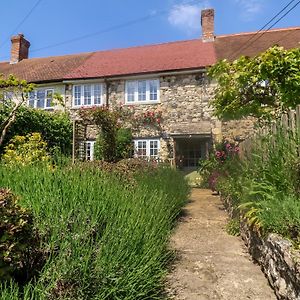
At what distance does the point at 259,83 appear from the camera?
736cm

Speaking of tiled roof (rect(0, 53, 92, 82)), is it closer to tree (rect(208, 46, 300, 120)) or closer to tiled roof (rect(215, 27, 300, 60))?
tiled roof (rect(215, 27, 300, 60))

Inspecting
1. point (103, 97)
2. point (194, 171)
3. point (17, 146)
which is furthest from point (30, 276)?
point (103, 97)

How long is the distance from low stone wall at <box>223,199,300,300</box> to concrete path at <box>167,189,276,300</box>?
0.49 feet

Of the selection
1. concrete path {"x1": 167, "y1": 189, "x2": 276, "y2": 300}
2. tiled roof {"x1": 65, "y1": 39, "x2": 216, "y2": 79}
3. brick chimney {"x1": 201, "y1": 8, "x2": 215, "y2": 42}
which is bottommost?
concrete path {"x1": 167, "y1": 189, "x2": 276, "y2": 300}

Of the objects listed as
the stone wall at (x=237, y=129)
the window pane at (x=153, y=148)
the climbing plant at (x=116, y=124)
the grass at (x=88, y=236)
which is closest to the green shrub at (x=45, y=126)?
the climbing plant at (x=116, y=124)

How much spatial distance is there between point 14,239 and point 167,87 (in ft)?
A: 45.4

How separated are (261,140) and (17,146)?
7.28 metres

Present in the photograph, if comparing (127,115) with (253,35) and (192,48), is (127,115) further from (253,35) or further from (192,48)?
(253,35)

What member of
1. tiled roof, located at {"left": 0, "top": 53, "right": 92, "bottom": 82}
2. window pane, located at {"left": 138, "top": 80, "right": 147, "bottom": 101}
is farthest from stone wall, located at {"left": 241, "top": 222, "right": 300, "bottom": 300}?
tiled roof, located at {"left": 0, "top": 53, "right": 92, "bottom": 82}

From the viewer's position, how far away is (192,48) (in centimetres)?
1741

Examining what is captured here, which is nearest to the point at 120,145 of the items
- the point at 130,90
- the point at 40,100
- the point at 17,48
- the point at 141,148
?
the point at 141,148

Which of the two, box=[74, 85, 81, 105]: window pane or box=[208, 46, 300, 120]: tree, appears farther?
box=[74, 85, 81, 105]: window pane

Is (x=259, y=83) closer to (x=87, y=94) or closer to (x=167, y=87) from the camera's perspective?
(x=167, y=87)

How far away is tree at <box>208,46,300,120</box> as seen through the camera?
626 centimetres
